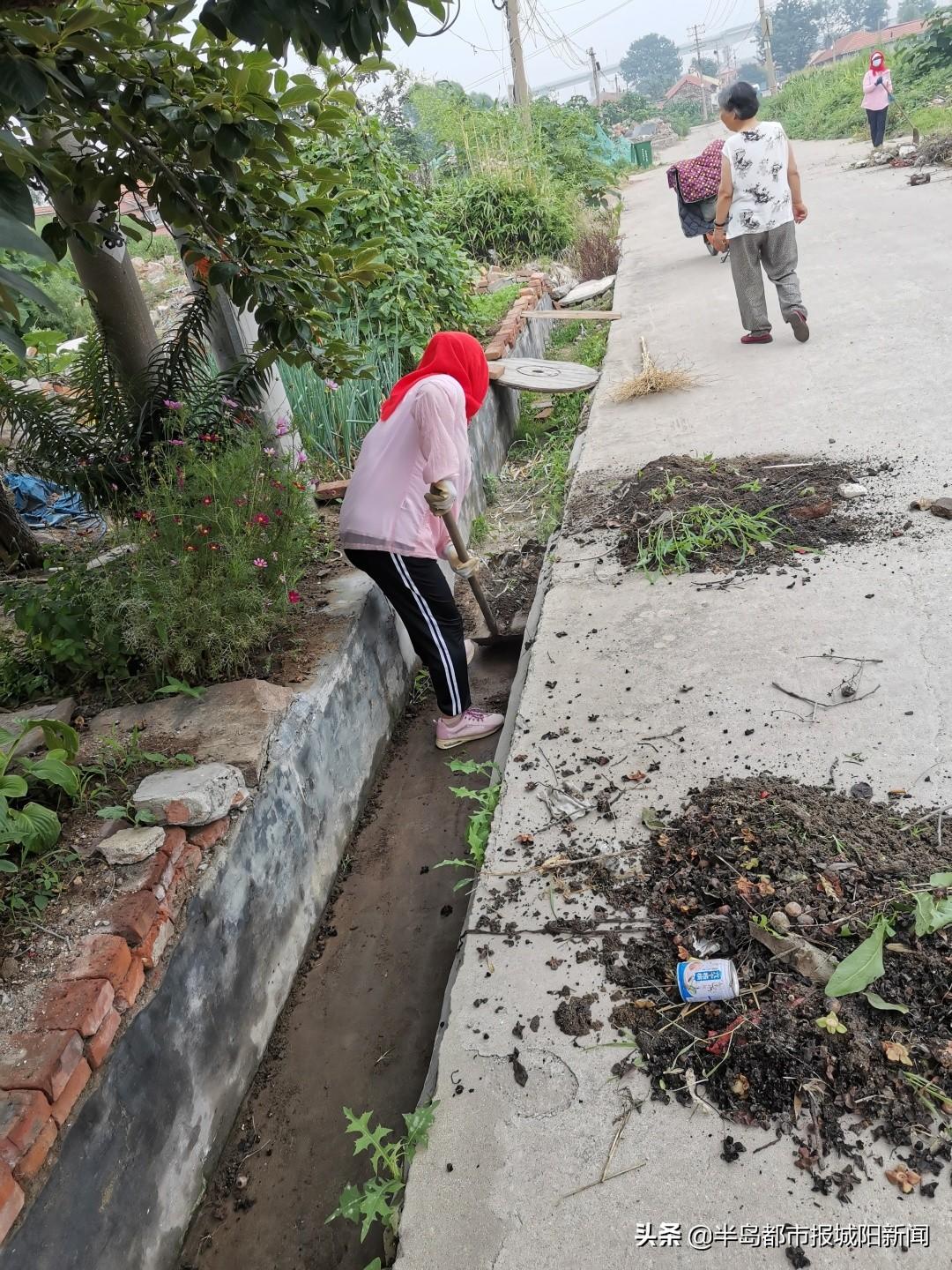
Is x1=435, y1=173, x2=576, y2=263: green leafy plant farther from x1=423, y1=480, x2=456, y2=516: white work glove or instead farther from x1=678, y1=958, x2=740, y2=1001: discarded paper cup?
x1=678, y1=958, x2=740, y2=1001: discarded paper cup

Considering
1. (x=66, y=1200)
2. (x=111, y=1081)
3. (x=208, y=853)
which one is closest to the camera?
(x=66, y=1200)

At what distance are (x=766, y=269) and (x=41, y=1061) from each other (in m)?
6.27

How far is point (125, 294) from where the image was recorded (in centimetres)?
408

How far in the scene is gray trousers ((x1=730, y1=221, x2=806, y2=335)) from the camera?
5.88 m

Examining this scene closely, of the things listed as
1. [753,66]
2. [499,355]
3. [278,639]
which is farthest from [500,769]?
[753,66]

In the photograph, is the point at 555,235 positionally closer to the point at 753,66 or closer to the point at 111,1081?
the point at 111,1081

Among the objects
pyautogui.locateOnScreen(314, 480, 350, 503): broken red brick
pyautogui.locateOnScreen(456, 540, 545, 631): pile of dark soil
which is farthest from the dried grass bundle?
pyautogui.locateOnScreen(314, 480, 350, 503): broken red brick

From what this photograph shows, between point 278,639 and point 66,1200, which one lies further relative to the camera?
point 278,639

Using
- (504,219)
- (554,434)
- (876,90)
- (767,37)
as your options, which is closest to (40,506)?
(554,434)

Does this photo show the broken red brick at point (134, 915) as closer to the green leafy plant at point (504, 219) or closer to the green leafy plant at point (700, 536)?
the green leafy plant at point (700, 536)

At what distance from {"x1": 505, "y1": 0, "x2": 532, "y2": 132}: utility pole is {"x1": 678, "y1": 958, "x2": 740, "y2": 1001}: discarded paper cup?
19093 mm

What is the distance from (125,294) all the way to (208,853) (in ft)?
9.67

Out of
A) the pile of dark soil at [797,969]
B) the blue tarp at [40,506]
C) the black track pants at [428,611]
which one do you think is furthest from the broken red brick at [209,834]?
the blue tarp at [40,506]

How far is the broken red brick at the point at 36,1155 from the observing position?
5.35 feet
